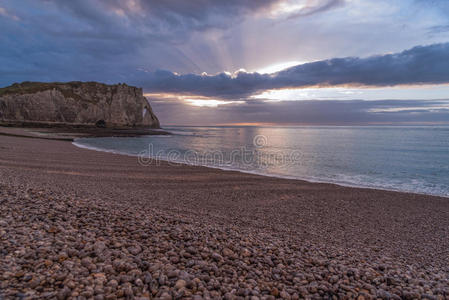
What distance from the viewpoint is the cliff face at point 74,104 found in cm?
6950

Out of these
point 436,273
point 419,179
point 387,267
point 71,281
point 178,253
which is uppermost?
point 71,281

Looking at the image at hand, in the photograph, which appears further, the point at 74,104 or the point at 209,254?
the point at 74,104

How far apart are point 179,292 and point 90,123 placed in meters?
95.3

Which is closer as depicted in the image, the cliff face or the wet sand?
the wet sand

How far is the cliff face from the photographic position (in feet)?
228

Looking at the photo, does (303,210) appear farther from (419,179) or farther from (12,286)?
(419,179)

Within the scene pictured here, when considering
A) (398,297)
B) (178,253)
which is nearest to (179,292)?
(178,253)

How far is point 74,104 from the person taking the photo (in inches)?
3113

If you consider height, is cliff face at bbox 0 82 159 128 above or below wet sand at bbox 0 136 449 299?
above

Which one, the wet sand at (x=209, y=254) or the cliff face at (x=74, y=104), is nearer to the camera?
the wet sand at (x=209, y=254)

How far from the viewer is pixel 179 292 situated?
251cm

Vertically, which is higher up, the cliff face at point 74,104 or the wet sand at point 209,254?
the cliff face at point 74,104

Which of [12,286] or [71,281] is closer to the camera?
[12,286]

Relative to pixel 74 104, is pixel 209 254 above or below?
below
